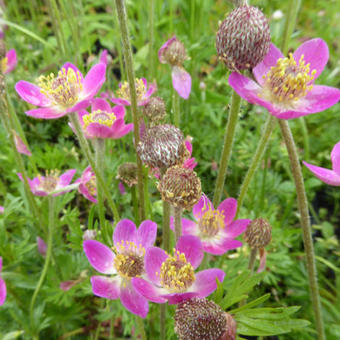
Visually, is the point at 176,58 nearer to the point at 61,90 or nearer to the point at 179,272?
the point at 61,90

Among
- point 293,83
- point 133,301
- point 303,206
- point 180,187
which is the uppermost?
point 293,83

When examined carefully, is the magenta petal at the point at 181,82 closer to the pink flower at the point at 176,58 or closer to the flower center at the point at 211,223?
the pink flower at the point at 176,58

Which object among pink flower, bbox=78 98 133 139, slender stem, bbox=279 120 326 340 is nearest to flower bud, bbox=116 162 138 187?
pink flower, bbox=78 98 133 139

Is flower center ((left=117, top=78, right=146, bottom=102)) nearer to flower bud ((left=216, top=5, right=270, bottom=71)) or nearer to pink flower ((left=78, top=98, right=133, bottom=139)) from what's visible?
pink flower ((left=78, top=98, right=133, bottom=139))

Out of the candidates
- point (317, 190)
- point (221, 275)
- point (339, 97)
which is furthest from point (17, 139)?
point (317, 190)

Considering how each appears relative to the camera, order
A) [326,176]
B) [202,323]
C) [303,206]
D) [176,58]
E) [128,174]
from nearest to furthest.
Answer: [202,323] → [326,176] → [303,206] → [128,174] → [176,58]

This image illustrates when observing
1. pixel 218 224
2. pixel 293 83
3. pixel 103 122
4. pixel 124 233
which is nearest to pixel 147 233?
pixel 124 233

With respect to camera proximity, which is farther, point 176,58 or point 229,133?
point 176,58
